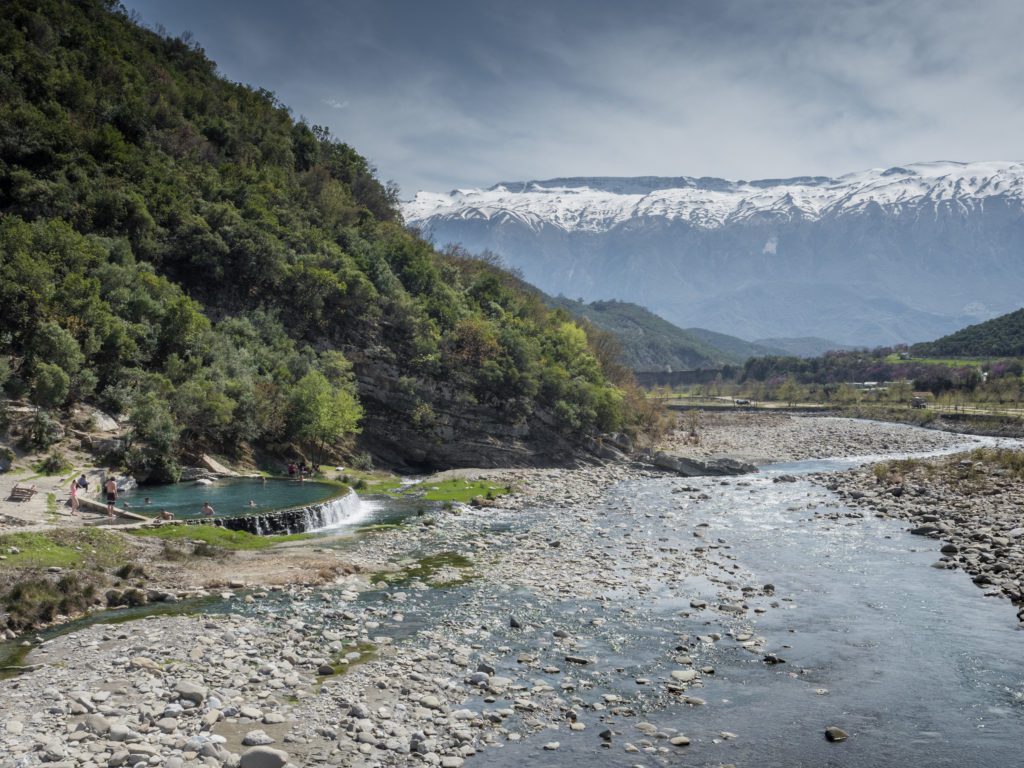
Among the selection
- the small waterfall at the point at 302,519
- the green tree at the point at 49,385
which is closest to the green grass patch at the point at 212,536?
the small waterfall at the point at 302,519

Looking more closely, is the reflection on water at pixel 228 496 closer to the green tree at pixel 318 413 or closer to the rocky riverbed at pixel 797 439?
the green tree at pixel 318 413

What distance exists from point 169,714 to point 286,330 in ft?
238

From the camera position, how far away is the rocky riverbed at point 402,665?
1720cm

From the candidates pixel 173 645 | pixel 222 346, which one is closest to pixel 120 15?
pixel 222 346

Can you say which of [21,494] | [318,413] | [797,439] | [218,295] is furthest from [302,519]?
[797,439]

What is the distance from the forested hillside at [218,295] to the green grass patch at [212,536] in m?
16.9

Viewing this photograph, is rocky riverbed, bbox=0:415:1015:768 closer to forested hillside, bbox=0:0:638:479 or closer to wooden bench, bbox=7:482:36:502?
wooden bench, bbox=7:482:36:502

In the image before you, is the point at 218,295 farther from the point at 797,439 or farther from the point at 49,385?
the point at 797,439

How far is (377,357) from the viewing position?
87.9 m

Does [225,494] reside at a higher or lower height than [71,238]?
lower

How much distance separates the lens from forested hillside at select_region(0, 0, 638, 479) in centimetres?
5772

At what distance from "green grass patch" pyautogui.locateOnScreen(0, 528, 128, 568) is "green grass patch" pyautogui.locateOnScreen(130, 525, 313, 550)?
253 cm

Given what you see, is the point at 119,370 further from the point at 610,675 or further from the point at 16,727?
the point at 610,675

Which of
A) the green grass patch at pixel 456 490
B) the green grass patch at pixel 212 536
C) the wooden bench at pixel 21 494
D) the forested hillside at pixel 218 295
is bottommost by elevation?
the green grass patch at pixel 456 490
